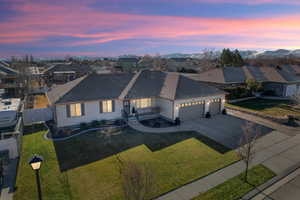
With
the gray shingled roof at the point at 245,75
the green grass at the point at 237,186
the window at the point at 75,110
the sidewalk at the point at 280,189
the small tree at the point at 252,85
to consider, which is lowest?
the sidewalk at the point at 280,189

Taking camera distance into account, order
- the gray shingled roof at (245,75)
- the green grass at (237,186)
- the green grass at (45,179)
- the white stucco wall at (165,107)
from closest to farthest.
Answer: the green grass at (237,186) < the green grass at (45,179) < the white stucco wall at (165,107) < the gray shingled roof at (245,75)

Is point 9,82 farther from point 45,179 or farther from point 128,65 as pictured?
point 128,65

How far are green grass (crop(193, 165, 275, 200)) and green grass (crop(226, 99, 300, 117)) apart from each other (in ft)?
44.6

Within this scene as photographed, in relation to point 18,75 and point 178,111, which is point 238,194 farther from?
point 18,75

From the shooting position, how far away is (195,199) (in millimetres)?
7867

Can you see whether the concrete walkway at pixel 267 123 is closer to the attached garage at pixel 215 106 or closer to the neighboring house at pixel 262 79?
the attached garage at pixel 215 106

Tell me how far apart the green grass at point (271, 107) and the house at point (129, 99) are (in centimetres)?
562

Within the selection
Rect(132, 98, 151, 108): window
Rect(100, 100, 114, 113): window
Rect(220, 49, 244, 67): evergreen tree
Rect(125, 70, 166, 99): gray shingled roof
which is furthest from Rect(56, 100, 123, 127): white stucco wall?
Rect(220, 49, 244, 67): evergreen tree

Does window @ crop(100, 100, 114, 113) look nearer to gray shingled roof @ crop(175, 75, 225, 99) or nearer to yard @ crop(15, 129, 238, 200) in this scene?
yard @ crop(15, 129, 238, 200)

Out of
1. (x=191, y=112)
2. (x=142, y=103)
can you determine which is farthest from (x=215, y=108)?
(x=142, y=103)

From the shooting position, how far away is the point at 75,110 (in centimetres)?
1639

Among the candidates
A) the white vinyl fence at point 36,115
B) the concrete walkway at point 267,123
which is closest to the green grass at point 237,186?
the concrete walkway at point 267,123

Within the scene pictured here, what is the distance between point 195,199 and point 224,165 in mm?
3545

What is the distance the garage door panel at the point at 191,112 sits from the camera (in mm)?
18219
